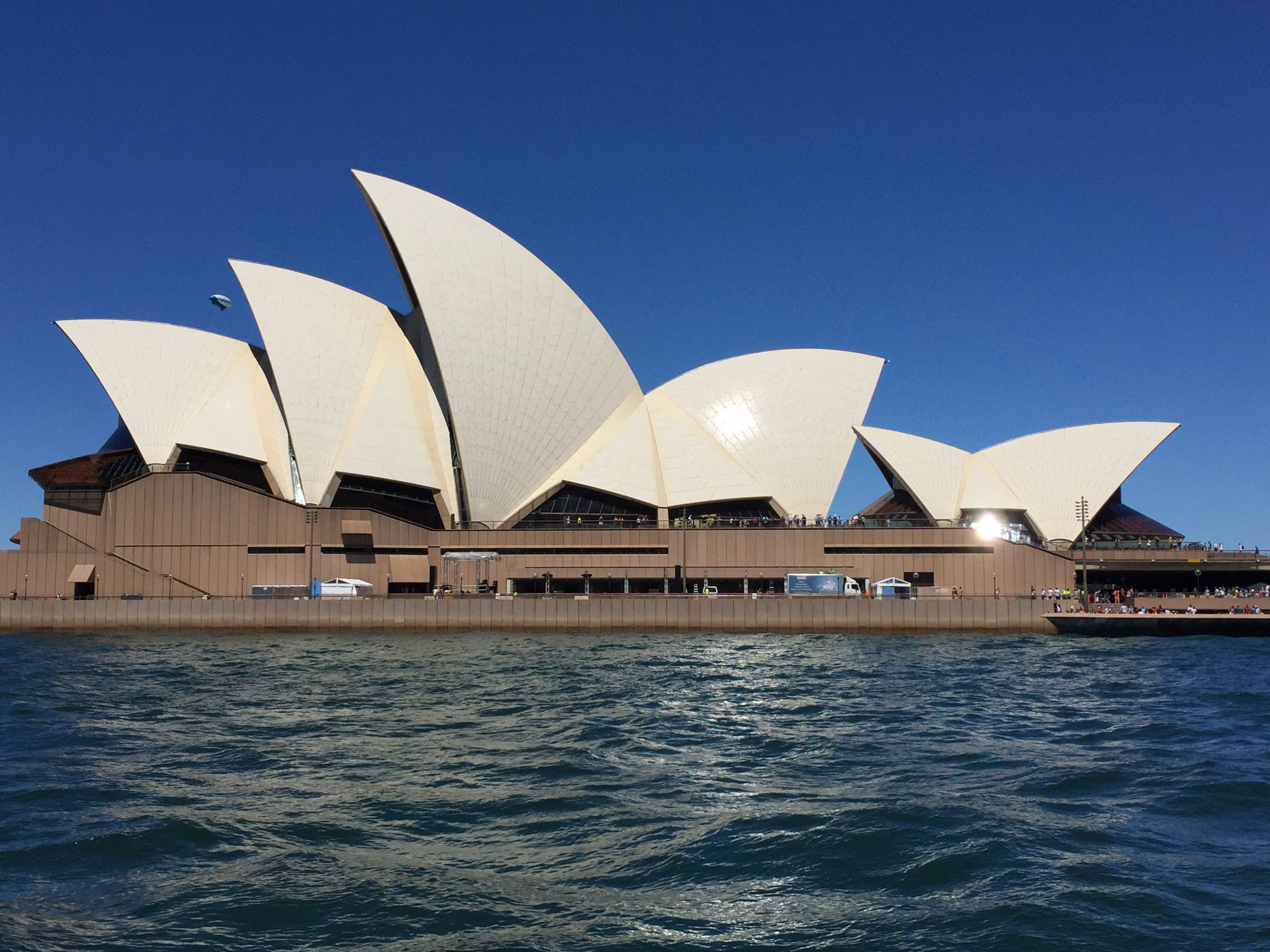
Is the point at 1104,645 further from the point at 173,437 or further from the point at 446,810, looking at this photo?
the point at 173,437

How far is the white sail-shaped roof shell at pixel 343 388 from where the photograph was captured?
42406 millimetres

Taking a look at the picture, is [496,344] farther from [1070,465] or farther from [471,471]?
[1070,465]

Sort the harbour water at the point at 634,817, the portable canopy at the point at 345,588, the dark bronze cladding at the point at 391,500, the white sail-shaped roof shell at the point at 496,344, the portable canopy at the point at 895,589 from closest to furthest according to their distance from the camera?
the harbour water at the point at 634,817
the portable canopy at the point at 345,588
the portable canopy at the point at 895,589
the white sail-shaped roof shell at the point at 496,344
the dark bronze cladding at the point at 391,500

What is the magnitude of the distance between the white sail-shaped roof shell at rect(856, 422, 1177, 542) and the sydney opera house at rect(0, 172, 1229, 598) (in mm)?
133

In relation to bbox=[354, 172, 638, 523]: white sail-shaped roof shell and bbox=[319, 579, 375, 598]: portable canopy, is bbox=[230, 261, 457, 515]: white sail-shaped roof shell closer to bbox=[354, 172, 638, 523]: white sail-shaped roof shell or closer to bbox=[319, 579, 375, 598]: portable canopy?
bbox=[354, 172, 638, 523]: white sail-shaped roof shell

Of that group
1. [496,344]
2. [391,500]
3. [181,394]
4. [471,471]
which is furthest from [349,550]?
[496,344]

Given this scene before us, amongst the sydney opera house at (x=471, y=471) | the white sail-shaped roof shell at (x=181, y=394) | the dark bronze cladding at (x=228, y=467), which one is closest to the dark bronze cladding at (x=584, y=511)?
the sydney opera house at (x=471, y=471)

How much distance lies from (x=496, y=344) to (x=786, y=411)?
15395 mm

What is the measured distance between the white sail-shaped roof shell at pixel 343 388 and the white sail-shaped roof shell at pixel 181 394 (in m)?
2.40

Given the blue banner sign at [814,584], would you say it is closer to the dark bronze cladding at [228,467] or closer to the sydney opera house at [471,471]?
the sydney opera house at [471,471]

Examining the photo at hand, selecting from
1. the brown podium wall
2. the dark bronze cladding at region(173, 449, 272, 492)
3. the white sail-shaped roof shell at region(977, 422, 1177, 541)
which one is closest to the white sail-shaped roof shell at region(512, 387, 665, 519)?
the brown podium wall

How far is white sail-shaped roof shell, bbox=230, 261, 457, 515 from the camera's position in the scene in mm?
42406

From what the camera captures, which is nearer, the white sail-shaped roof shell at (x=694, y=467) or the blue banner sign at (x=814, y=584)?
the blue banner sign at (x=814, y=584)

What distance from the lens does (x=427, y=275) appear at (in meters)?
42.9
